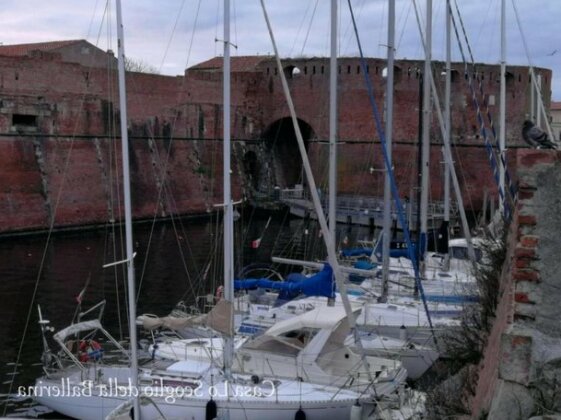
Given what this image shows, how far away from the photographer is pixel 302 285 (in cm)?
1224

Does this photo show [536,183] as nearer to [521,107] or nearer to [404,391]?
[404,391]

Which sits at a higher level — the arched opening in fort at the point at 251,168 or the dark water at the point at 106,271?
the arched opening in fort at the point at 251,168

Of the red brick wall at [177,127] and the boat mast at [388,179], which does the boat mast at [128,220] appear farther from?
the red brick wall at [177,127]

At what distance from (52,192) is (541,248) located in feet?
80.3

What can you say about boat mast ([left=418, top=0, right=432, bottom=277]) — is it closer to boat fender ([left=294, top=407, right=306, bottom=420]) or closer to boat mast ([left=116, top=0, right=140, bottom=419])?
boat fender ([left=294, top=407, right=306, bottom=420])

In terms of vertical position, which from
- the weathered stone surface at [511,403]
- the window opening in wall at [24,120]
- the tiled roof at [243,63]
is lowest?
the weathered stone surface at [511,403]

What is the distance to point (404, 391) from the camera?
957 cm

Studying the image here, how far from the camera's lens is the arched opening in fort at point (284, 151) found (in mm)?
37781

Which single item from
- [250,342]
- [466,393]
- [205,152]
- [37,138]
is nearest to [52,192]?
[37,138]

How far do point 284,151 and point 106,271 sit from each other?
1928 cm

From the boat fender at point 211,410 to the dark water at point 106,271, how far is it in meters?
3.27

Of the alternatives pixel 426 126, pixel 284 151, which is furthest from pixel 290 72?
pixel 426 126

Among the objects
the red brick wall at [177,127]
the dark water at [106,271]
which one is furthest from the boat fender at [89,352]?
the red brick wall at [177,127]

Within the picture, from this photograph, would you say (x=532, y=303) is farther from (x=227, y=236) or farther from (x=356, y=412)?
(x=227, y=236)
